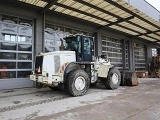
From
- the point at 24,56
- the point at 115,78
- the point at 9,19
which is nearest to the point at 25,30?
the point at 9,19

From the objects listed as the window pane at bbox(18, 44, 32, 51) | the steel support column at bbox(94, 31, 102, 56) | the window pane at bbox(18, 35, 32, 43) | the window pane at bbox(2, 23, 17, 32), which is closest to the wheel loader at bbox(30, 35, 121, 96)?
the window pane at bbox(18, 44, 32, 51)

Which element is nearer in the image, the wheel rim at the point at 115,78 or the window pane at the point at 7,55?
the window pane at the point at 7,55

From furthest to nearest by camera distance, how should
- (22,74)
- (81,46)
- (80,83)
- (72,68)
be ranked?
1. (22,74)
2. (81,46)
3. (72,68)
4. (80,83)

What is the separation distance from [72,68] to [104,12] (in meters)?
5.10

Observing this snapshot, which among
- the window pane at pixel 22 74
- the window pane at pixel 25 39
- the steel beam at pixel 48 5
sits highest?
the steel beam at pixel 48 5

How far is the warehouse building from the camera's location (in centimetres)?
846

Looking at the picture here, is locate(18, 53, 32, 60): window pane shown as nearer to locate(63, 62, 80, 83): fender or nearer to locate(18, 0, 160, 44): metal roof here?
locate(18, 0, 160, 44): metal roof

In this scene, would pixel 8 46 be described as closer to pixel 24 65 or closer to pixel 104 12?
pixel 24 65

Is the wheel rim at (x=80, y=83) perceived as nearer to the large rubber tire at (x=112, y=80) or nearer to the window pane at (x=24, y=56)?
the large rubber tire at (x=112, y=80)

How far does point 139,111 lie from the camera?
4594 mm

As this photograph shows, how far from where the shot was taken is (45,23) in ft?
32.8

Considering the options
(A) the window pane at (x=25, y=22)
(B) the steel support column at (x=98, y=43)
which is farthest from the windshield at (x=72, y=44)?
(B) the steel support column at (x=98, y=43)

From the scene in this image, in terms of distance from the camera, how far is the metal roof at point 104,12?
8.88m

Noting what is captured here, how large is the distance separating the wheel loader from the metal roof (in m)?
2.39
